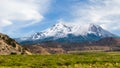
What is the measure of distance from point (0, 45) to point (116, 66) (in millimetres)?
70047

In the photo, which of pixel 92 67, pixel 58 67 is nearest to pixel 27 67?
pixel 58 67

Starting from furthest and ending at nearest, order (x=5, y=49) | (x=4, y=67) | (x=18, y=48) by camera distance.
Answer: (x=18, y=48)
(x=5, y=49)
(x=4, y=67)

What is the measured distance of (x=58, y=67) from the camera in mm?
43625

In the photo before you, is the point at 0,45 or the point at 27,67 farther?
the point at 0,45

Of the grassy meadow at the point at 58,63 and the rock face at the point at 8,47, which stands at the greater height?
the rock face at the point at 8,47

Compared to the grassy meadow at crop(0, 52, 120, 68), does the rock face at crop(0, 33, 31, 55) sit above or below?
above

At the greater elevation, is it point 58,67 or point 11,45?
point 11,45

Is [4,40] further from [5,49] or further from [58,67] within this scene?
[58,67]

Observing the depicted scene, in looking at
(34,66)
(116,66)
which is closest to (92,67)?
(116,66)

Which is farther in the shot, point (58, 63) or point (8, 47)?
point (8, 47)

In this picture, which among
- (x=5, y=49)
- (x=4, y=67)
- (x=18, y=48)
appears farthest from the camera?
(x=18, y=48)

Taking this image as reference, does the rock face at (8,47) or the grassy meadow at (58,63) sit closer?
the grassy meadow at (58,63)

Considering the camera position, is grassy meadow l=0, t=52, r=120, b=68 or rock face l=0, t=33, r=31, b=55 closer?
grassy meadow l=0, t=52, r=120, b=68

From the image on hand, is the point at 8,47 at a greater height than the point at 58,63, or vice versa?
the point at 8,47
